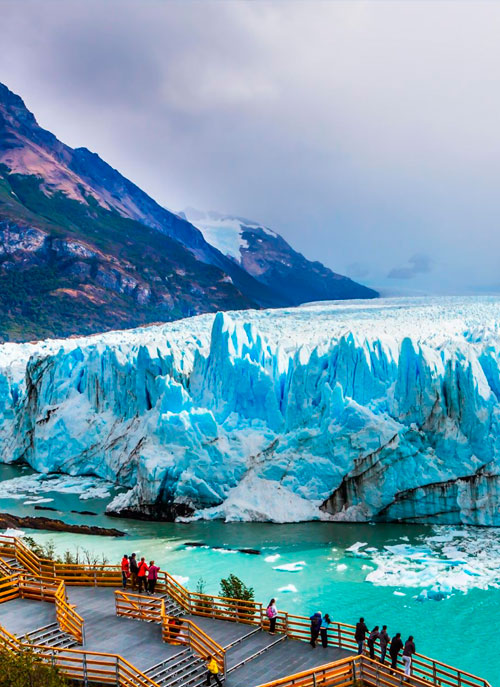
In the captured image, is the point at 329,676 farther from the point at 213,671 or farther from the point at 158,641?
the point at 158,641

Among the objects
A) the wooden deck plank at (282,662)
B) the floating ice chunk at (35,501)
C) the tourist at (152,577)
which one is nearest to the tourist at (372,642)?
the wooden deck plank at (282,662)

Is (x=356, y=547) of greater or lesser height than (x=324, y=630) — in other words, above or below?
below

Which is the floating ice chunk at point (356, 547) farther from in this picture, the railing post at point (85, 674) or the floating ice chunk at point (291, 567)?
the railing post at point (85, 674)

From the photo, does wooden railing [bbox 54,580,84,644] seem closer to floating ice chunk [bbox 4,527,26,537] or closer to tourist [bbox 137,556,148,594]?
tourist [bbox 137,556,148,594]

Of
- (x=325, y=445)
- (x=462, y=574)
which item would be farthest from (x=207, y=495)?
(x=462, y=574)

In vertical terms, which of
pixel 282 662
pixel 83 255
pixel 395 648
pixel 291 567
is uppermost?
pixel 83 255

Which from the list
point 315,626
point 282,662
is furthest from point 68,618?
point 315,626
